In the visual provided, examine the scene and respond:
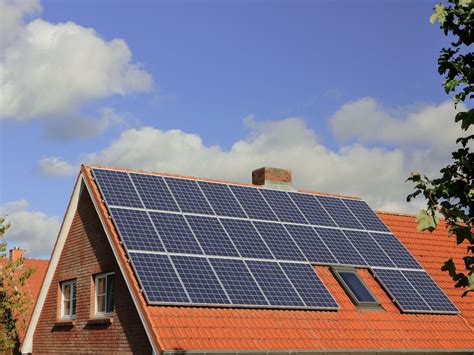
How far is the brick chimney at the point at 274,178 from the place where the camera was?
24.3m

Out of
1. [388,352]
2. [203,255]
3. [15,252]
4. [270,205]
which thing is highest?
[15,252]

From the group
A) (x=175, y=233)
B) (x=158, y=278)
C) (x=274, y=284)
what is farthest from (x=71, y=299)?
(x=274, y=284)

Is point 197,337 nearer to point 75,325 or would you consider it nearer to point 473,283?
point 75,325

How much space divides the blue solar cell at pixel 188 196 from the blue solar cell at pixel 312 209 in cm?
376

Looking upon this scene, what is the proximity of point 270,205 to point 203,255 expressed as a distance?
454 centimetres

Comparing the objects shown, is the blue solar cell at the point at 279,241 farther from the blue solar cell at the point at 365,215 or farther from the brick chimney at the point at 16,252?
the brick chimney at the point at 16,252

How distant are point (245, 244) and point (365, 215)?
6.50m

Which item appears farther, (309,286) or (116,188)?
(116,188)

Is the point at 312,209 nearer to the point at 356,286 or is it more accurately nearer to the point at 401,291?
the point at 356,286

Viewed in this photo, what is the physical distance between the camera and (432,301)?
70.0ft

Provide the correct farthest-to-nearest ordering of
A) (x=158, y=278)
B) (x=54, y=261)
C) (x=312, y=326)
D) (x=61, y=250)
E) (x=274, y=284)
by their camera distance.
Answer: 1. (x=54, y=261)
2. (x=61, y=250)
3. (x=274, y=284)
4. (x=312, y=326)
5. (x=158, y=278)

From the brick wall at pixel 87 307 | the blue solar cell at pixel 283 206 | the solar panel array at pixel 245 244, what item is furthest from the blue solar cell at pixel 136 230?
the blue solar cell at pixel 283 206

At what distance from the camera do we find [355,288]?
816 inches

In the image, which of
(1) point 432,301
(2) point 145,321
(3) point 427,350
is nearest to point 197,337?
(2) point 145,321
